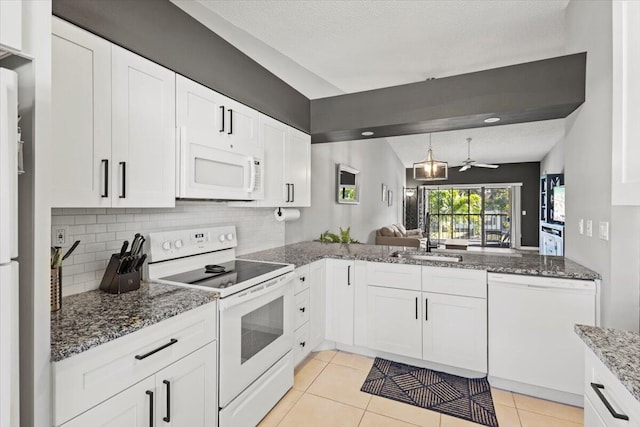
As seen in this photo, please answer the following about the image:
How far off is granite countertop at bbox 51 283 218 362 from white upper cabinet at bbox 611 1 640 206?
1677 millimetres

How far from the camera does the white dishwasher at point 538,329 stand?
2.13 m

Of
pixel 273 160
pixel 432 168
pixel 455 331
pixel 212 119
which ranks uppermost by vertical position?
pixel 432 168

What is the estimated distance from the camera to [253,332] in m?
1.95

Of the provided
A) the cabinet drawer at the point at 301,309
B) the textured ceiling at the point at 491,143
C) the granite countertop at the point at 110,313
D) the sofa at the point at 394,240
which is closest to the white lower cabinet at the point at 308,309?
the cabinet drawer at the point at 301,309

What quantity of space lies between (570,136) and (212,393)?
3.05 m

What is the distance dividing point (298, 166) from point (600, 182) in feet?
7.38

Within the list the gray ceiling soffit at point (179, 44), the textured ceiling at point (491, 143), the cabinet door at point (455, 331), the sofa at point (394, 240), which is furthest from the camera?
the textured ceiling at point (491, 143)

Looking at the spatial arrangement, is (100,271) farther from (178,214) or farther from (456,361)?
(456,361)

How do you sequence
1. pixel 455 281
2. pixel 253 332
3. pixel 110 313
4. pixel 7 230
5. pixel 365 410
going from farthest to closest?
1. pixel 455 281
2. pixel 365 410
3. pixel 253 332
4. pixel 110 313
5. pixel 7 230

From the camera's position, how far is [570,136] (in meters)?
2.52

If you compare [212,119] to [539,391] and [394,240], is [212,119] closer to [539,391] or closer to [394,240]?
[539,391]

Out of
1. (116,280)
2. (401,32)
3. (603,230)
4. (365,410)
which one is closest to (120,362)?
(116,280)

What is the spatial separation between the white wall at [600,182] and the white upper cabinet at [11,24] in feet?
8.68

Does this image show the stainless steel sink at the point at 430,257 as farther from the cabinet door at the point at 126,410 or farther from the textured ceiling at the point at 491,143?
the textured ceiling at the point at 491,143
